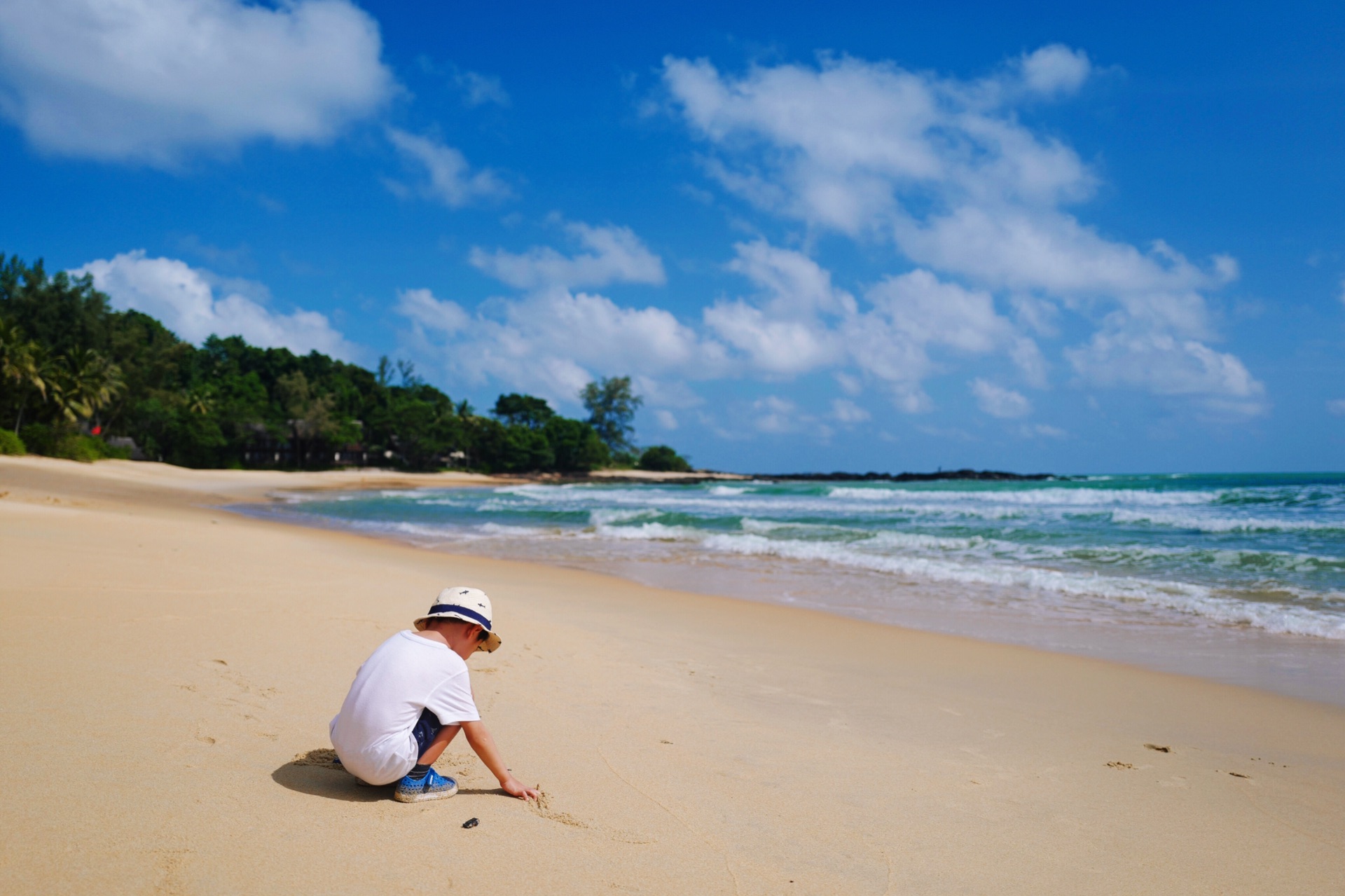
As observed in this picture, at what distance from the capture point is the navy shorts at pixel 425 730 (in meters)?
2.92

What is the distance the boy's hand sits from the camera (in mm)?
2979

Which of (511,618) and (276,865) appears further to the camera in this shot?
(511,618)

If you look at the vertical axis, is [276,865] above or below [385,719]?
below

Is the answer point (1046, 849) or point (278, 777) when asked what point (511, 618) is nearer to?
point (278, 777)

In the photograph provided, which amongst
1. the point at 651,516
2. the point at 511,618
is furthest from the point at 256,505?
the point at 511,618

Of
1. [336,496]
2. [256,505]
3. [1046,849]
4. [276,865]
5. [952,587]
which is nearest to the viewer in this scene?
[276,865]

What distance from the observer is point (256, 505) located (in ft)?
92.8

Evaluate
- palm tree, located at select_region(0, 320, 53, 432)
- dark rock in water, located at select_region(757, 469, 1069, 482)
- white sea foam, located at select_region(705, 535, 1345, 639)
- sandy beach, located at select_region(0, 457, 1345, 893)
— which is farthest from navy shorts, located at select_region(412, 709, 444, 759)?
dark rock in water, located at select_region(757, 469, 1069, 482)

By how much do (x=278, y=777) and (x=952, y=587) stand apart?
33.3ft

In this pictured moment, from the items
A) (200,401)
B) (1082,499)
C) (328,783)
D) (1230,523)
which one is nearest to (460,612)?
(328,783)

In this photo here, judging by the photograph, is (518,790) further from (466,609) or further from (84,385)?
(84,385)

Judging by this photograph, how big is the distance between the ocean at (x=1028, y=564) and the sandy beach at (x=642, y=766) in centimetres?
157

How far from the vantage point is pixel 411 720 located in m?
2.89

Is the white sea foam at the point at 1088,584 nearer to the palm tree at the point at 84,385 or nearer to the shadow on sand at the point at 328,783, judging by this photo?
the shadow on sand at the point at 328,783
